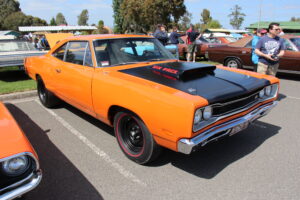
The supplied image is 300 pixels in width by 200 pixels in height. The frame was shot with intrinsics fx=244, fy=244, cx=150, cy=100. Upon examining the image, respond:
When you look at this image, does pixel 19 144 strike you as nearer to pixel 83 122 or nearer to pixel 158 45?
pixel 83 122

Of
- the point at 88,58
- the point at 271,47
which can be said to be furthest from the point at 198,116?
the point at 271,47

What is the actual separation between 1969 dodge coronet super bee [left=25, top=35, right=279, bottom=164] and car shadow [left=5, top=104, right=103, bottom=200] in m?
0.71

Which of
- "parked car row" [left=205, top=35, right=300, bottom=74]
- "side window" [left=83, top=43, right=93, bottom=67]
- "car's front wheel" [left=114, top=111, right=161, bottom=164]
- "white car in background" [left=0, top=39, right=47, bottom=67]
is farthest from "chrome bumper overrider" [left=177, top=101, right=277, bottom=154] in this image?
"white car in background" [left=0, top=39, right=47, bottom=67]

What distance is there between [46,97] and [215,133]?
13.0 feet

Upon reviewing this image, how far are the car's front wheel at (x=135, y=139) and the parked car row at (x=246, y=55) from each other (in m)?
6.87

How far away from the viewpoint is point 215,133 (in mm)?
2584

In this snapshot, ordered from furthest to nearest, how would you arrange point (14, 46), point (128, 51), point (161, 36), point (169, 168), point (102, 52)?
1. point (161, 36)
2. point (14, 46)
3. point (128, 51)
4. point (102, 52)
5. point (169, 168)

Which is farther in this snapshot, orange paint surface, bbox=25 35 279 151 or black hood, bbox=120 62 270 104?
black hood, bbox=120 62 270 104

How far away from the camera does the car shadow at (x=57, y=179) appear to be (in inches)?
101

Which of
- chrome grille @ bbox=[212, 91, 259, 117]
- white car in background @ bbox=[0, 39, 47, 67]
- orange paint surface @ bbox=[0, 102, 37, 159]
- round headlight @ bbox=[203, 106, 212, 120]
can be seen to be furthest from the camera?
white car in background @ bbox=[0, 39, 47, 67]

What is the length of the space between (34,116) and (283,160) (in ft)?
14.8

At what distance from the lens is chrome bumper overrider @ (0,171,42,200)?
5.90 feet

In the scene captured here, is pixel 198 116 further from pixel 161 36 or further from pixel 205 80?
pixel 161 36

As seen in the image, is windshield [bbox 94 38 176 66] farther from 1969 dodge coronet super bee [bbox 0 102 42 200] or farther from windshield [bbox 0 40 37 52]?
windshield [bbox 0 40 37 52]
